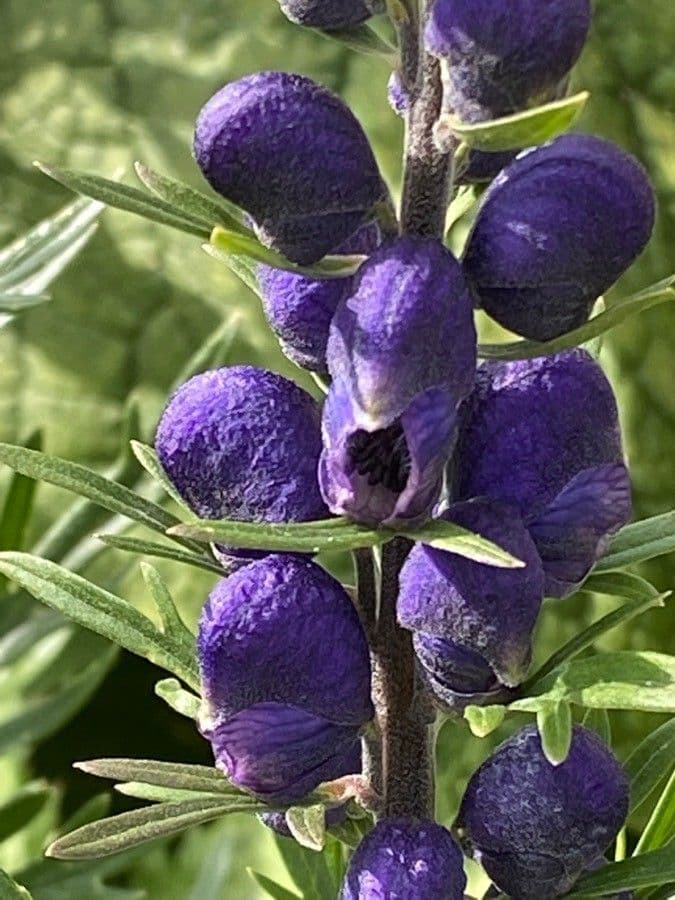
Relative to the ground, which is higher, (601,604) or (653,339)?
(653,339)

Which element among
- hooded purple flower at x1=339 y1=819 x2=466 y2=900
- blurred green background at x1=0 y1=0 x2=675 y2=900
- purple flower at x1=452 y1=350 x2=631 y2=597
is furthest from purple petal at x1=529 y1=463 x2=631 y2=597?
blurred green background at x1=0 y1=0 x2=675 y2=900

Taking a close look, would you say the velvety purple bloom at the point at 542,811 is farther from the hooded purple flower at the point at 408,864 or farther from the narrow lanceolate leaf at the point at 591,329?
the narrow lanceolate leaf at the point at 591,329

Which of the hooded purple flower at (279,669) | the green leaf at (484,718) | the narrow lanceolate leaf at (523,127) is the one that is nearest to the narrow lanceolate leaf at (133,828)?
the hooded purple flower at (279,669)

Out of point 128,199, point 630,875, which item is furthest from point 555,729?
point 128,199

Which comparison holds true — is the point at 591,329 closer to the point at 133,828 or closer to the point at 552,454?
the point at 552,454

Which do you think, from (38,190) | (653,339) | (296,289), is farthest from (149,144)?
(296,289)

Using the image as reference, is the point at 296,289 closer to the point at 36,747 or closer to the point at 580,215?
the point at 580,215
